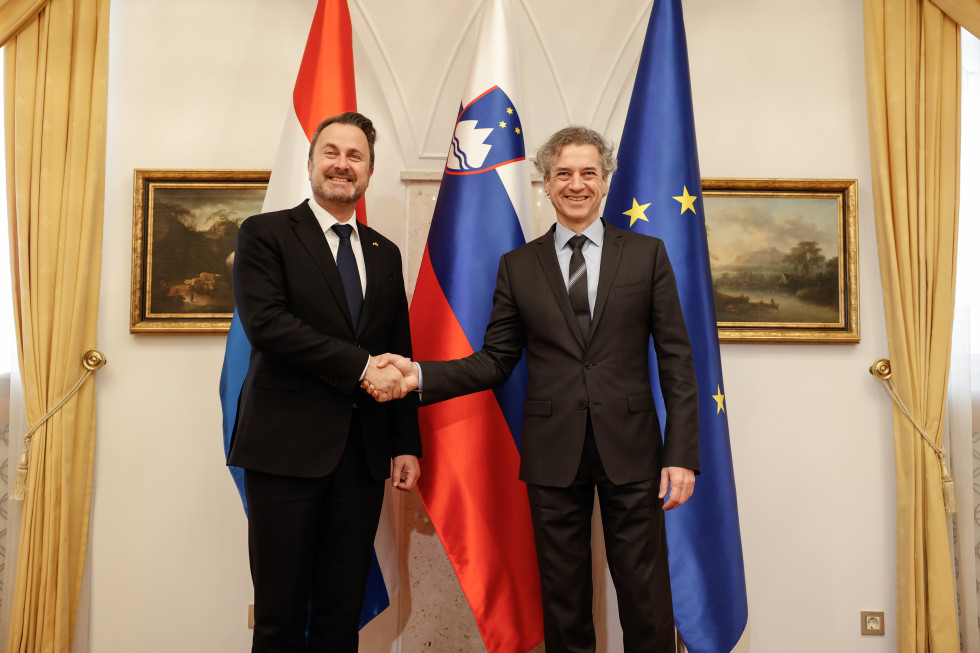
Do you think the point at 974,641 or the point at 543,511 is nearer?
the point at 543,511

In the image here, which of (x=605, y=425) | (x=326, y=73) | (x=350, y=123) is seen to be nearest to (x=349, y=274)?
(x=350, y=123)

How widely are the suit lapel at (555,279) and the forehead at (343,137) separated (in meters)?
0.65

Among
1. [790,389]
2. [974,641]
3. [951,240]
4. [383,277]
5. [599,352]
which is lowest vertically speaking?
[974,641]

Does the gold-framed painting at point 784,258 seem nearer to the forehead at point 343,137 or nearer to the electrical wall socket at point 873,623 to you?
the electrical wall socket at point 873,623

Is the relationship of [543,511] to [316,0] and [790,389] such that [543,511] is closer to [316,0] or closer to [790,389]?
[790,389]

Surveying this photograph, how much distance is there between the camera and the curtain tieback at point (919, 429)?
98.3 inches

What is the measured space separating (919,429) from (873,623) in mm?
847

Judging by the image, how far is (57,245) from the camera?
2.62 meters

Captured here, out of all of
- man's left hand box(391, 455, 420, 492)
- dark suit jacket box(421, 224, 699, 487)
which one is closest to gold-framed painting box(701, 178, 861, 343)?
dark suit jacket box(421, 224, 699, 487)

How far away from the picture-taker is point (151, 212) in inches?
106

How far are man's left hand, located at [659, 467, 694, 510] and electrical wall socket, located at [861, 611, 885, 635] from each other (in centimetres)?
162

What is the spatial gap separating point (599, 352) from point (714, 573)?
3.37ft

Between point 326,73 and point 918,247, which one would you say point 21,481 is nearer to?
point 326,73

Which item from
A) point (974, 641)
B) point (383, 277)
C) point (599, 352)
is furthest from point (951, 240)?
point (383, 277)
